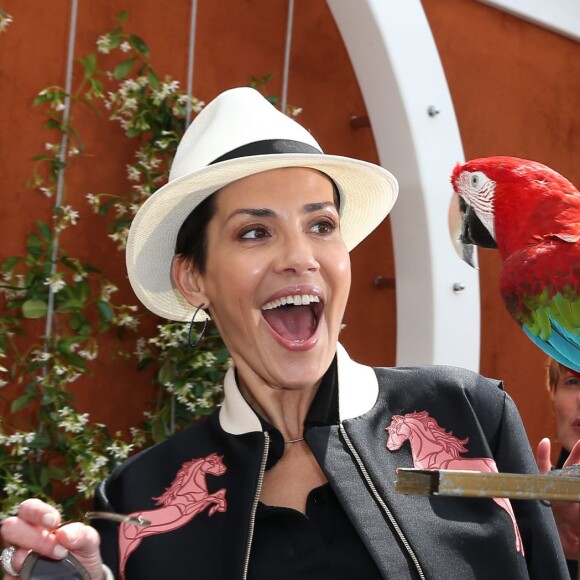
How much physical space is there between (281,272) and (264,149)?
0.67 feet

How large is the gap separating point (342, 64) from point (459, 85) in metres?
0.58

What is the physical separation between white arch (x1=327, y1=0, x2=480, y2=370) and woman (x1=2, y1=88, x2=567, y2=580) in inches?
61.4

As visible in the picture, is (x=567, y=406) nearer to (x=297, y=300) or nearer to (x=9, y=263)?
(x=297, y=300)

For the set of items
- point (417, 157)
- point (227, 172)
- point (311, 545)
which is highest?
point (417, 157)

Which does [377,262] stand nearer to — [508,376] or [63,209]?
[508,376]

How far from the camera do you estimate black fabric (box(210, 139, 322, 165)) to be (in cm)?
157

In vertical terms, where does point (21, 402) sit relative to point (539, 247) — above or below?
below

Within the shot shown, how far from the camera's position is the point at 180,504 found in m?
1.55

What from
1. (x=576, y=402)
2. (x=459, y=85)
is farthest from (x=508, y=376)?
(x=576, y=402)

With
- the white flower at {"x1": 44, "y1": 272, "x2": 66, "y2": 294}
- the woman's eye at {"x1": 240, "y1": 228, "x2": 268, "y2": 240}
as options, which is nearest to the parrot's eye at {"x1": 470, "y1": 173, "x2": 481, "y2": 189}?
the woman's eye at {"x1": 240, "y1": 228, "x2": 268, "y2": 240}

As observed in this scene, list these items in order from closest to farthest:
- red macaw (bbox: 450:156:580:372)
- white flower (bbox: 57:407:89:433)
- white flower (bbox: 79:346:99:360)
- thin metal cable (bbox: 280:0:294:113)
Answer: red macaw (bbox: 450:156:580:372)
white flower (bbox: 57:407:89:433)
white flower (bbox: 79:346:99:360)
thin metal cable (bbox: 280:0:294:113)

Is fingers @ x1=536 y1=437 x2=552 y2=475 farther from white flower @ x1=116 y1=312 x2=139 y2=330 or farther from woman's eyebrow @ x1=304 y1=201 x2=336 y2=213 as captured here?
white flower @ x1=116 y1=312 x2=139 y2=330

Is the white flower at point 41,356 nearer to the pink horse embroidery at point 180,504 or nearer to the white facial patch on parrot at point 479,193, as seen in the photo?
Result: the pink horse embroidery at point 180,504

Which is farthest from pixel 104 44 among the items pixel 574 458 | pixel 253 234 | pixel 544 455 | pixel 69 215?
pixel 574 458
